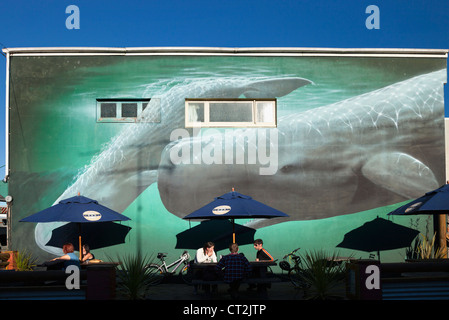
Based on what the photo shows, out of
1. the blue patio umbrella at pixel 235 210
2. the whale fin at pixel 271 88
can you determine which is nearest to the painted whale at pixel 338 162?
the whale fin at pixel 271 88

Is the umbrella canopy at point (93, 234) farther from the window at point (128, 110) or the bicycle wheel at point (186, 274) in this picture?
the window at point (128, 110)

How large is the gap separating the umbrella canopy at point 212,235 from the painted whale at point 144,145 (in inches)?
73.9

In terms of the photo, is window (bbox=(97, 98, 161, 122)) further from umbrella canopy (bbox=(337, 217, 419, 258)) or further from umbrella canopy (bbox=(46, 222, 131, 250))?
umbrella canopy (bbox=(337, 217, 419, 258))

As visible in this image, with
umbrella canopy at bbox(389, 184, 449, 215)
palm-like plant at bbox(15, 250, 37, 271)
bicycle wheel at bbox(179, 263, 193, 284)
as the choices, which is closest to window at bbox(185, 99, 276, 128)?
bicycle wheel at bbox(179, 263, 193, 284)

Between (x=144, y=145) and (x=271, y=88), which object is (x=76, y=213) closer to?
(x=144, y=145)

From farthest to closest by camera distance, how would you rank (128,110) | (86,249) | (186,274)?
(128,110)
(186,274)
(86,249)

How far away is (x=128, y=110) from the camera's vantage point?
1494cm

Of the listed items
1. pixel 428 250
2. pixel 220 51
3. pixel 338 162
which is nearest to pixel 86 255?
pixel 220 51

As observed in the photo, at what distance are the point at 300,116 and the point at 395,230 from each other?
4422mm

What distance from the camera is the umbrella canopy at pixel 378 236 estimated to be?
47.9 ft

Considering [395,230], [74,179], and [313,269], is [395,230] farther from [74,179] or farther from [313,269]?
[74,179]

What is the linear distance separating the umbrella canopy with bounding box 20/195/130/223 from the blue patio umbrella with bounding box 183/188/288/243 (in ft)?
7.45

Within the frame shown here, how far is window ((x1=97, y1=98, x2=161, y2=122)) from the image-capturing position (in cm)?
1484

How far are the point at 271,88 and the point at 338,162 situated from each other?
301cm
